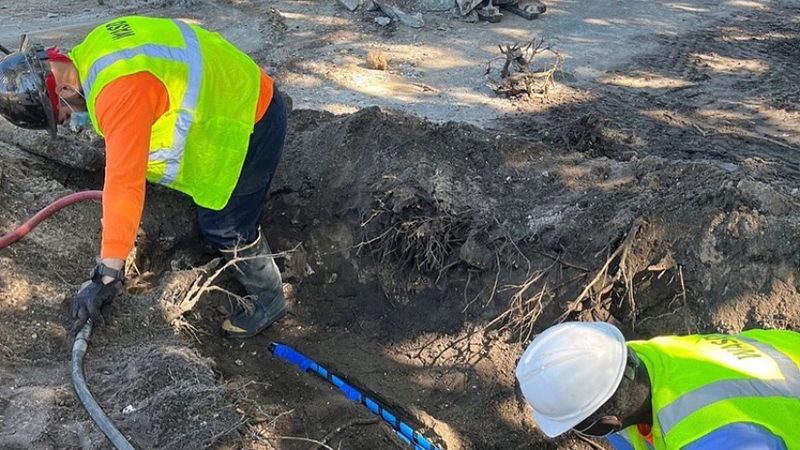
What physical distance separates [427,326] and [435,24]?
246 inches

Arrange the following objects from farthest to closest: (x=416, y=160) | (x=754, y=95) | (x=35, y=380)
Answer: (x=754, y=95) → (x=416, y=160) → (x=35, y=380)

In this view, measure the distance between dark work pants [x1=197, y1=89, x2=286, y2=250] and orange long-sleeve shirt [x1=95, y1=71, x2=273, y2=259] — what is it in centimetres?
95

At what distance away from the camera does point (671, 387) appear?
2.29 m

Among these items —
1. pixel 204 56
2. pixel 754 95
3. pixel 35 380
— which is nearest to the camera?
pixel 35 380

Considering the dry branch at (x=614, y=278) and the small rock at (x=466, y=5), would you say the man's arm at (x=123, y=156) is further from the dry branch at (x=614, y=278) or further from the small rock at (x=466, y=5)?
the small rock at (x=466, y=5)

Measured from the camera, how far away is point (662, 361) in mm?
2422

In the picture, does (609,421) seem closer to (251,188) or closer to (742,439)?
(742,439)

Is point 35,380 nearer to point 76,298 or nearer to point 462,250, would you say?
point 76,298

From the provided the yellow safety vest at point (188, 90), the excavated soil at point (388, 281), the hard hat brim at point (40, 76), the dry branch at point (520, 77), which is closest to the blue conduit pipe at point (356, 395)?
the excavated soil at point (388, 281)

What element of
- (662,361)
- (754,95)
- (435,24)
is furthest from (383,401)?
(435,24)

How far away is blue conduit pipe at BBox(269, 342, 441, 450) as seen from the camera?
3.65 m

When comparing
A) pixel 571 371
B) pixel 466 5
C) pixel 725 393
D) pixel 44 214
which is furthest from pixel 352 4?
pixel 725 393

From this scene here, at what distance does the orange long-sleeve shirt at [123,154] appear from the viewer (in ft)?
9.60

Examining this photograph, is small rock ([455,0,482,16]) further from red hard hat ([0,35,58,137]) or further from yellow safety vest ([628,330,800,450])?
yellow safety vest ([628,330,800,450])
